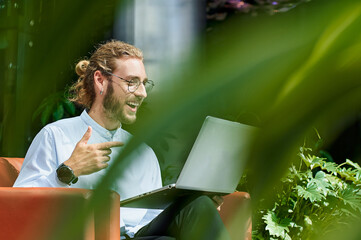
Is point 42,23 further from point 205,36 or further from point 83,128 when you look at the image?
point 83,128

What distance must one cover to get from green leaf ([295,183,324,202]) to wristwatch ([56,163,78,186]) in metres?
1.23

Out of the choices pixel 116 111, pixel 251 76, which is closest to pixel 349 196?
pixel 116 111

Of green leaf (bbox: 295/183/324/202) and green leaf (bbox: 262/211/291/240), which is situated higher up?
green leaf (bbox: 295/183/324/202)

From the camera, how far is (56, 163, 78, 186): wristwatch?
5.80ft

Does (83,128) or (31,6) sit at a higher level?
(31,6)

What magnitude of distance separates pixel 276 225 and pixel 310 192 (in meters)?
0.22

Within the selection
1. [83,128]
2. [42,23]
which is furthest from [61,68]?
[83,128]

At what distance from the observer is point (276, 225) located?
2.68m

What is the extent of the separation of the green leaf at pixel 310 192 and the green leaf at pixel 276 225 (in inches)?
5.4

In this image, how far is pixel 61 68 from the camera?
193mm

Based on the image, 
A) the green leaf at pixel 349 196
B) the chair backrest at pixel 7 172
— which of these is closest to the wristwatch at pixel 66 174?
the chair backrest at pixel 7 172

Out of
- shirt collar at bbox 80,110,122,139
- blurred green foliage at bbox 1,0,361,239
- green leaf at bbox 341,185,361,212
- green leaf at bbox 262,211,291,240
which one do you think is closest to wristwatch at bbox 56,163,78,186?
shirt collar at bbox 80,110,122,139

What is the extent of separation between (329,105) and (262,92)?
0.10 feet

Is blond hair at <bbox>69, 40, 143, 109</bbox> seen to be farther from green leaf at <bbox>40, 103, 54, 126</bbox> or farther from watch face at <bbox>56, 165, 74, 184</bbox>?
watch face at <bbox>56, 165, 74, 184</bbox>
